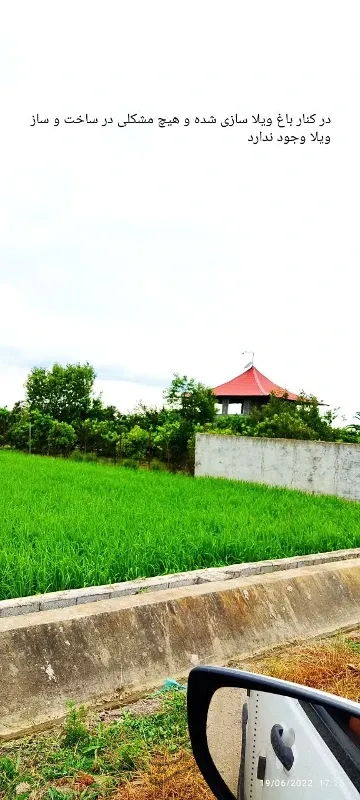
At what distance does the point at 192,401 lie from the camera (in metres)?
22.6

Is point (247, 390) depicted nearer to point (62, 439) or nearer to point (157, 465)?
point (62, 439)

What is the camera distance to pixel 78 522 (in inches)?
251

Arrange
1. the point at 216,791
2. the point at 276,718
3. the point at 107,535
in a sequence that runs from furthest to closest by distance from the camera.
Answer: the point at 107,535 → the point at 216,791 → the point at 276,718

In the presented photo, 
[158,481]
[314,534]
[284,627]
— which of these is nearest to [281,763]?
[284,627]

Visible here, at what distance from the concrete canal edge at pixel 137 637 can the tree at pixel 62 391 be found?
981 inches

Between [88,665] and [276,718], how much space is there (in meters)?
2.70

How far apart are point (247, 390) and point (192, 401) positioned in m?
10.2

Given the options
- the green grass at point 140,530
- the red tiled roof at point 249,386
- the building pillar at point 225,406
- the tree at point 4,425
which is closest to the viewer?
the green grass at point 140,530

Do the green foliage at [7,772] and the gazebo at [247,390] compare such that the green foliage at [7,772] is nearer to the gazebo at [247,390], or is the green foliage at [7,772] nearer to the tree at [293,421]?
the tree at [293,421]

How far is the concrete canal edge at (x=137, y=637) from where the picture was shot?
339 cm

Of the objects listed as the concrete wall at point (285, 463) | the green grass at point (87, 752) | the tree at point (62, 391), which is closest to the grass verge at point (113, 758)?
the green grass at point (87, 752)

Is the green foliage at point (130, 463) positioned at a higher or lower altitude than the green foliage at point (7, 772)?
higher

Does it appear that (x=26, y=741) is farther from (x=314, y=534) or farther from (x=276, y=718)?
(x=314, y=534)

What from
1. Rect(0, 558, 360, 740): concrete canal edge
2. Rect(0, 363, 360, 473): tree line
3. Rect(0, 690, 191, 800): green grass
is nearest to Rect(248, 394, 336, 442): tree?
Rect(0, 363, 360, 473): tree line
